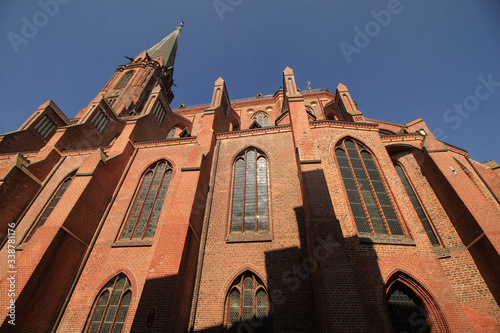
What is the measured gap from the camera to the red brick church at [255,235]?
21.2 ft

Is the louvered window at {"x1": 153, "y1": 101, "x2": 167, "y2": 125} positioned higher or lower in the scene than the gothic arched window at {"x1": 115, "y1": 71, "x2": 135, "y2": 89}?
lower

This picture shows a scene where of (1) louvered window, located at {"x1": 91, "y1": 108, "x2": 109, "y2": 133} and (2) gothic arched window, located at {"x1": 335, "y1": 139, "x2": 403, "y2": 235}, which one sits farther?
(1) louvered window, located at {"x1": 91, "y1": 108, "x2": 109, "y2": 133}

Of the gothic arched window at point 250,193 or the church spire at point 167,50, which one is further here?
the church spire at point 167,50

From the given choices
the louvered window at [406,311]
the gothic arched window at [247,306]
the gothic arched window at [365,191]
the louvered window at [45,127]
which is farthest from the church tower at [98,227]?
the louvered window at [406,311]

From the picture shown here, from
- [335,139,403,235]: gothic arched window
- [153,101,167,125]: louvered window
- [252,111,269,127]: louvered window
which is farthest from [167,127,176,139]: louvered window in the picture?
[335,139,403,235]: gothic arched window

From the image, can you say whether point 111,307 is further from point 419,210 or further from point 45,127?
point 45,127

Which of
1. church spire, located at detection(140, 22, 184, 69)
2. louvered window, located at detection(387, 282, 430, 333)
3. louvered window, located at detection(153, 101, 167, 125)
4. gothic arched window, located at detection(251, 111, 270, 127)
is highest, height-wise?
church spire, located at detection(140, 22, 184, 69)

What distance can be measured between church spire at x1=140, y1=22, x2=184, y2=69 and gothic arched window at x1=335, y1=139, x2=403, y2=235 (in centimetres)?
2942

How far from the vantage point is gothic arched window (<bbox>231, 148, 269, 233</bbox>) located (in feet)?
29.7

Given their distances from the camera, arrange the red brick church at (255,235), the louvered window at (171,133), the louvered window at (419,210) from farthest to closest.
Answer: the louvered window at (171,133), the louvered window at (419,210), the red brick church at (255,235)

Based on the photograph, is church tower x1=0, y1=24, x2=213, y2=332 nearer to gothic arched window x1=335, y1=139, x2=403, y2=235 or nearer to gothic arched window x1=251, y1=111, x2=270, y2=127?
gothic arched window x1=335, y1=139, x2=403, y2=235

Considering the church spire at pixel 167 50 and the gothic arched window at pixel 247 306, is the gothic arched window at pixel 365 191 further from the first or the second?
the church spire at pixel 167 50

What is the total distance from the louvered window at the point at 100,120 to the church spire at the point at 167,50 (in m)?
18.5

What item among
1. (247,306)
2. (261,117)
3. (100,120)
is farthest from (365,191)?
(100,120)
